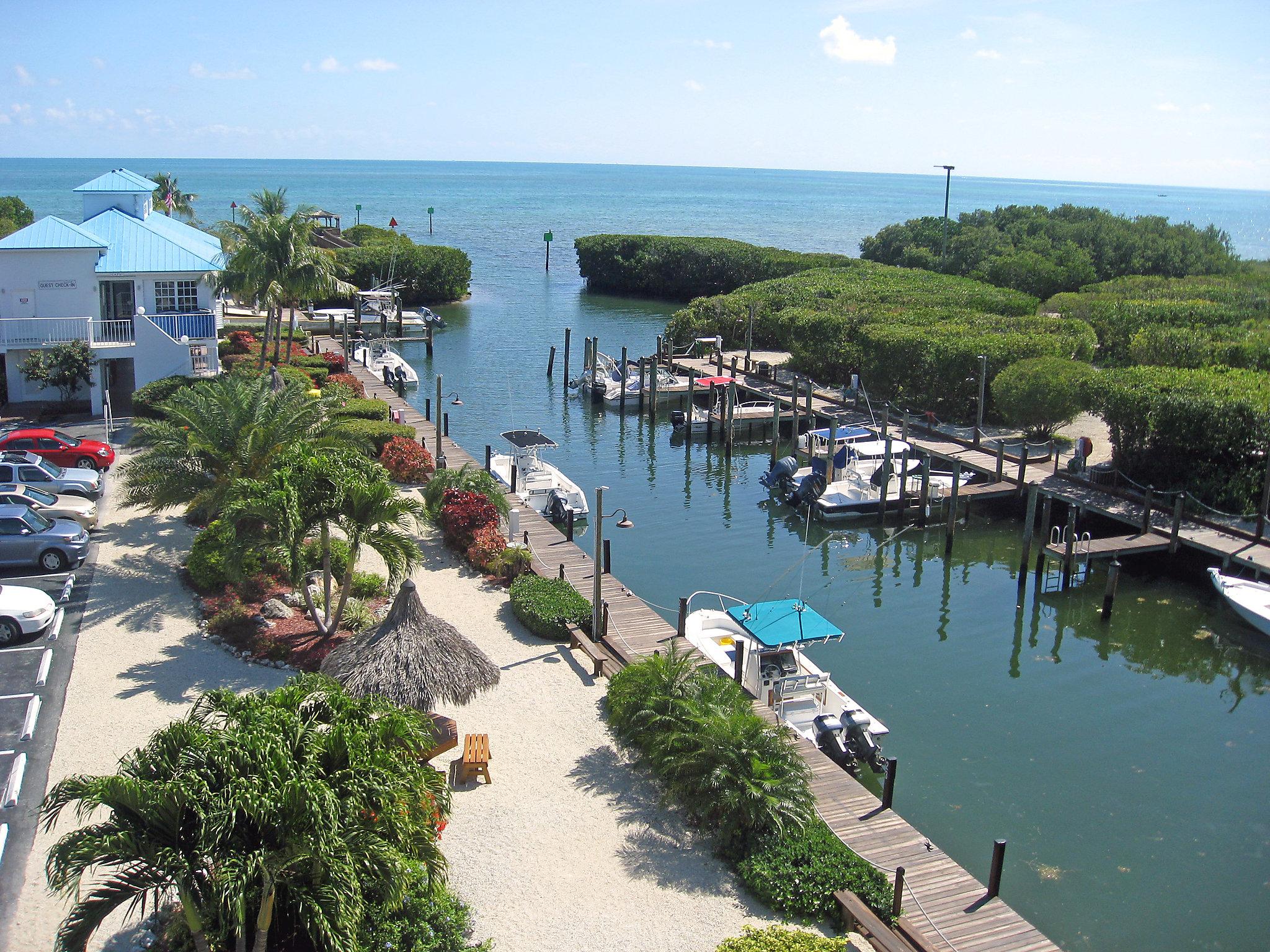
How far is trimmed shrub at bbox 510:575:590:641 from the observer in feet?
76.4

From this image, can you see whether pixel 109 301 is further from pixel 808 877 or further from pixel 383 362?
pixel 808 877

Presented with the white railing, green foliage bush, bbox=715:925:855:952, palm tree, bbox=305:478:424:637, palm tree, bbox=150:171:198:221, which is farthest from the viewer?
palm tree, bbox=150:171:198:221

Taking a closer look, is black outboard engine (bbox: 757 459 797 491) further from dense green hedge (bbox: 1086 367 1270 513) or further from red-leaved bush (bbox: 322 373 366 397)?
red-leaved bush (bbox: 322 373 366 397)

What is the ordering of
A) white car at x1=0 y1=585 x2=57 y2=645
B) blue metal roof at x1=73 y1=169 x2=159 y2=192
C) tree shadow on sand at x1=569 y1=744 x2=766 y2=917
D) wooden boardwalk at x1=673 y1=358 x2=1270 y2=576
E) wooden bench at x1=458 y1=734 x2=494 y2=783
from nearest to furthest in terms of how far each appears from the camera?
tree shadow on sand at x1=569 y1=744 x2=766 y2=917 → wooden bench at x1=458 y1=734 x2=494 y2=783 → white car at x1=0 y1=585 x2=57 y2=645 → wooden boardwalk at x1=673 y1=358 x2=1270 y2=576 → blue metal roof at x1=73 y1=169 x2=159 y2=192

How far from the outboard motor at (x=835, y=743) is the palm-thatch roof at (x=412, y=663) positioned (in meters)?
6.26

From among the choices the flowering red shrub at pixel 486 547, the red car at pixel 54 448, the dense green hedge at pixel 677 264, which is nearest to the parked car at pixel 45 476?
the red car at pixel 54 448

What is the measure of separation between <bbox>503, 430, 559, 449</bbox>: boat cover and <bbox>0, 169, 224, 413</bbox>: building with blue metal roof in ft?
43.6

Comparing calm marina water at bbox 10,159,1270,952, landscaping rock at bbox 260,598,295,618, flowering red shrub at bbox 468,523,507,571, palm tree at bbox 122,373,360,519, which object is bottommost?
calm marina water at bbox 10,159,1270,952

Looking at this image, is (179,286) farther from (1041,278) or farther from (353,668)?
(1041,278)

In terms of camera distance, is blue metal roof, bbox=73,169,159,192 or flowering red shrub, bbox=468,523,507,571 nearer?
flowering red shrub, bbox=468,523,507,571

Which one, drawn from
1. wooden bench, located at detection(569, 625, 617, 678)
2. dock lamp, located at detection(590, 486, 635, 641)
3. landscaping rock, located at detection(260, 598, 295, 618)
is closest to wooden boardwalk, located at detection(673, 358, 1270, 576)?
dock lamp, located at detection(590, 486, 635, 641)

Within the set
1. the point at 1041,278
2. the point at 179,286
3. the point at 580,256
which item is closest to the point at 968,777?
the point at 179,286

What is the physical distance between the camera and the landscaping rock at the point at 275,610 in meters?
23.2

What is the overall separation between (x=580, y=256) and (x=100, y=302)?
61325 mm
